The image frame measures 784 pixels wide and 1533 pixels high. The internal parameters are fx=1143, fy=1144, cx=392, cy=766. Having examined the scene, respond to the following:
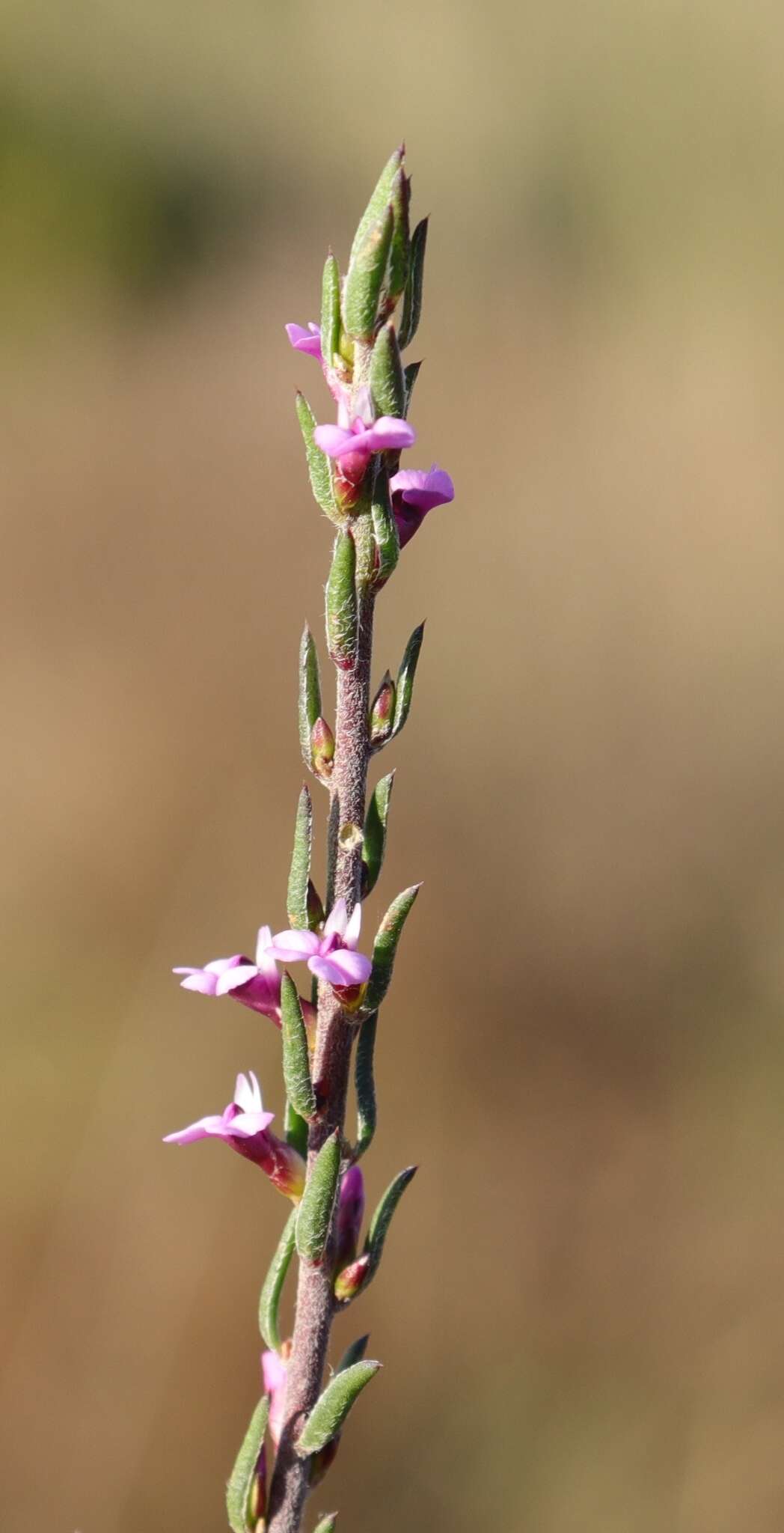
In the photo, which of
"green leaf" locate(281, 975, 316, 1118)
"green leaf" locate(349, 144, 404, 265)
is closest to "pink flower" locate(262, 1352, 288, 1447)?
"green leaf" locate(281, 975, 316, 1118)

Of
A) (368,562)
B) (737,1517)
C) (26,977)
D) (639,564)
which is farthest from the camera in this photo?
(639,564)

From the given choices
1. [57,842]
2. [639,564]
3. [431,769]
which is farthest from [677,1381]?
[639,564]

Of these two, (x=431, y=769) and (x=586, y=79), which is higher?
(x=586, y=79)

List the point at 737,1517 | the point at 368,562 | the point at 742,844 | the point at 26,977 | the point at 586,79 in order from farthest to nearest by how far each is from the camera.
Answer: the point at 586,79
the point at 742,844
the point at 26,977
the point at 737,1517
the point at 368,562

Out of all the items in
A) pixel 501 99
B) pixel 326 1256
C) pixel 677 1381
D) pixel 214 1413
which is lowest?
pixel 214 1413

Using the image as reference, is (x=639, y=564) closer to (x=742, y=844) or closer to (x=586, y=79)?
(x=742, y=844)

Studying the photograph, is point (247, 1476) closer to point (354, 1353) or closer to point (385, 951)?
point (354, 1353)

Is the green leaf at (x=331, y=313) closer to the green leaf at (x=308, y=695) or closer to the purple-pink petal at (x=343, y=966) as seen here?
the green leaf at (x=308, y=695)
